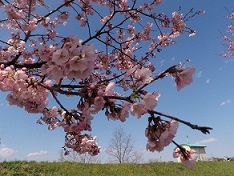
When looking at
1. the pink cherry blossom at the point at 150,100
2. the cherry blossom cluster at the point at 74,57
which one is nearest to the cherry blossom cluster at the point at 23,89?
the cherry blossom cluster at the point at 74,57

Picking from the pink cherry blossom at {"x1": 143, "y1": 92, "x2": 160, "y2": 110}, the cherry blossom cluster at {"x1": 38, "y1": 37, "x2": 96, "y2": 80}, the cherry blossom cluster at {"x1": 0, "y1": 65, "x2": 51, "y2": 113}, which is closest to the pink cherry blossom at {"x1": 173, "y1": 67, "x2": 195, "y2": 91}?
the pink cherry blossom at {"x1": 143, "y1": 92, "x2": 160, "y2": 110}

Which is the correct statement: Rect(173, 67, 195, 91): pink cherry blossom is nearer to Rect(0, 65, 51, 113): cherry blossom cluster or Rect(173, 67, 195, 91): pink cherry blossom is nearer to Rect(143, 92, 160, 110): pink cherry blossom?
Rect(143, 92, 160, 110): pink cherry blossom

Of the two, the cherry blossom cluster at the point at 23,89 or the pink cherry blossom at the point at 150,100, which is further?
the cherry blossom cluster at the point at 23,89

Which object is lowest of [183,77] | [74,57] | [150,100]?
[150,100]

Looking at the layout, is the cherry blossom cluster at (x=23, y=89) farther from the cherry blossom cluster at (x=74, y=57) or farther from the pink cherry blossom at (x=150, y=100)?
the pink cherry blossom at (x=150, y=100)

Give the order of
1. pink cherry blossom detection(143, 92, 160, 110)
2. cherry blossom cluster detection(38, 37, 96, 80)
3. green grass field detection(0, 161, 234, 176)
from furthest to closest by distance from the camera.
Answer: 1. green grass field detection(0, 161, 234, 176)
2. cherry blossom cluster detection(38, 37, 96, 80)
3. pink cherry blossom detection(143, 92, 160, 110)

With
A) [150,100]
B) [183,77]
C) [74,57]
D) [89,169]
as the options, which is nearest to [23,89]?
[74,57]

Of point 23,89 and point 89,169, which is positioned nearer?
point 23,89

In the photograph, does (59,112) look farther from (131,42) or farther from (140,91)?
(131,42)

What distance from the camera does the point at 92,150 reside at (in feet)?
11.6

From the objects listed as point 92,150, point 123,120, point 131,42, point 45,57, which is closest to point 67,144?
point 92,150

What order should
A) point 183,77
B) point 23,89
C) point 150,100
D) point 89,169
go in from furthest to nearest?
1. point 89,169
2. point 23,89
3. point 183,77
4. point 150,100

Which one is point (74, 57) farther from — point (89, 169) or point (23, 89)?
point (89, 169)

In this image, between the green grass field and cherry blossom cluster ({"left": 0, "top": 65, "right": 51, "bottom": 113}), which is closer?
cherry blossom cluster ({"left": 0, "top": 65, "right": 51, "bottom": 113})
